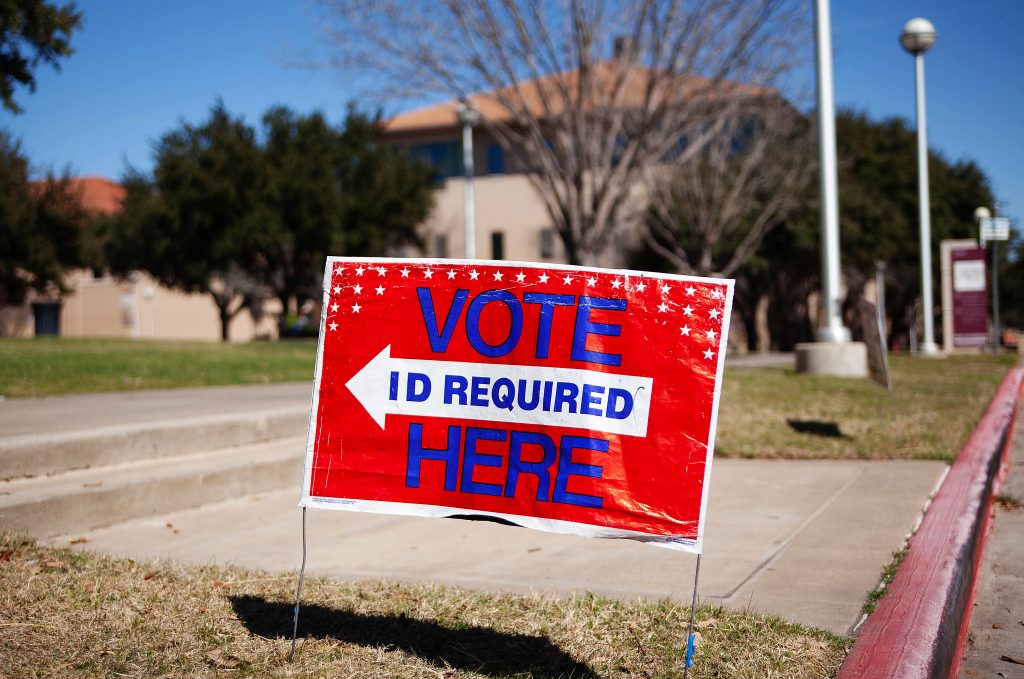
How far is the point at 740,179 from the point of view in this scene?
2734 cm

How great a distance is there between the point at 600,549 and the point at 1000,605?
→ 1.98 meters

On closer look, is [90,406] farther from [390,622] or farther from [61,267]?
[61,267]

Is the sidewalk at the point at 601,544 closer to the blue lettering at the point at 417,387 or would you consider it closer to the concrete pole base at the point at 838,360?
the blue lettering at the point at 417,387

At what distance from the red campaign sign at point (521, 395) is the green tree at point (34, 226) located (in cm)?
3711

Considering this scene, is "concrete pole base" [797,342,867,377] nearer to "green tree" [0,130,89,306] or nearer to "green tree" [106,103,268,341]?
"green tree" [106,103,268,341]

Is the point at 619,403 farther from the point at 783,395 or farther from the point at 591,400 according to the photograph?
the point at 783,395

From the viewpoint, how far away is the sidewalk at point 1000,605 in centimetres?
388

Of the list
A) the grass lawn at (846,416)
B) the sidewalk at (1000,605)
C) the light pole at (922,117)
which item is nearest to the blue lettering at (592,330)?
the sidewalk at (1000,605)

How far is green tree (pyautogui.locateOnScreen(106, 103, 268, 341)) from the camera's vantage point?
116 feet

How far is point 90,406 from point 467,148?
66.9 feet

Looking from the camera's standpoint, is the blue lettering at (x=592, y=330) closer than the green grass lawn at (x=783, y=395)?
Yes

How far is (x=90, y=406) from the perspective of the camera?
865 cm

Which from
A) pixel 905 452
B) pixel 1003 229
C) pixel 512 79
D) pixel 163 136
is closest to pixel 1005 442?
pixel 905 452

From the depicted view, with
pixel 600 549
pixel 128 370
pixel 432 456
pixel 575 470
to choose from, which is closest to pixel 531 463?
pixel 575 470
